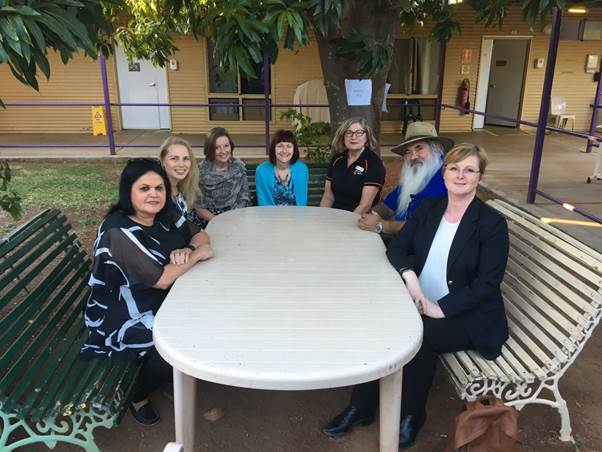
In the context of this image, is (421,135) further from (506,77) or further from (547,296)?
(506,77)

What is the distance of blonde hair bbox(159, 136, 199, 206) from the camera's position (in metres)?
2.95

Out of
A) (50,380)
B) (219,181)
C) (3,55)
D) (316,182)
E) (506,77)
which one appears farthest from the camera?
(506,77)

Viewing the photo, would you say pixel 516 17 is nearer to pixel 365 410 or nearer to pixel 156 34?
pixel 156 34

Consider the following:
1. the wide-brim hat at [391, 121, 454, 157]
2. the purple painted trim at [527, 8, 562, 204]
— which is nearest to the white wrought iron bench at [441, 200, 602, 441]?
the wide-brim hat at [391, 121, 454, 157]

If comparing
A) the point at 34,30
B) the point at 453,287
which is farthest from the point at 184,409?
the point at 34,30

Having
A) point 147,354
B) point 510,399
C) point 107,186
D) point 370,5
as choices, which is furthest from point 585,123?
point 147,354

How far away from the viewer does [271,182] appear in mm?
3512

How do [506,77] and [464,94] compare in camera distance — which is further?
[506,77]

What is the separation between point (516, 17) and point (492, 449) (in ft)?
33.1

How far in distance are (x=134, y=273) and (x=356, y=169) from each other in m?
1.73

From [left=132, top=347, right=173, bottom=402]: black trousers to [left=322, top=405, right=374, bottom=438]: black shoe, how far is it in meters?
0.76

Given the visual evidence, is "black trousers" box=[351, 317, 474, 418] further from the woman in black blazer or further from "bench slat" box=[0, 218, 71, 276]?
"bench slat" box=[0, 218, 71, 276]

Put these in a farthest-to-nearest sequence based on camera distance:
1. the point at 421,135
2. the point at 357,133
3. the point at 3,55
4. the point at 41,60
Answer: the point at 357,133, the point at 421,135, the point at 41,60, the point at 3,55

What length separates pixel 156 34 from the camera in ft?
15.5
